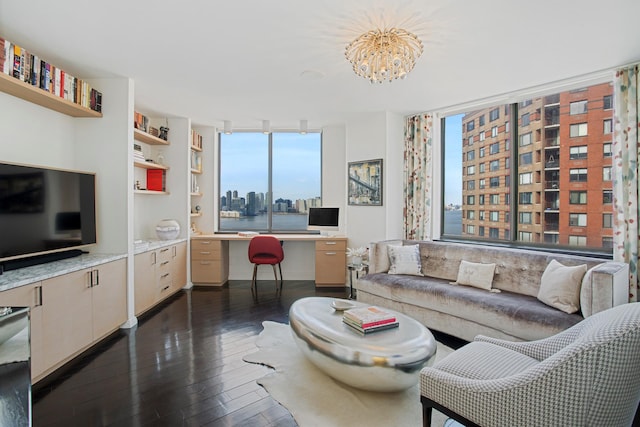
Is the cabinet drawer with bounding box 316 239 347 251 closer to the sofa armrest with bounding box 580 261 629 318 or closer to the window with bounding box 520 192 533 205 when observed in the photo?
the window with bounding box 520 192 533 205

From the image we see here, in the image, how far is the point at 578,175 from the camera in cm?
339

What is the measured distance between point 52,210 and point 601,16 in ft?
14.5

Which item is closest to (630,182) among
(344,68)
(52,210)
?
(344,68)

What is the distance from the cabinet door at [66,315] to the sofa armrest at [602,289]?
4.00 metres

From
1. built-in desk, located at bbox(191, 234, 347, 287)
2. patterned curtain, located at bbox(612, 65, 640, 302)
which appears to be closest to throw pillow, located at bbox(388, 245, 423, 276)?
built-in desk, located at bbox(191, 234, 347, 287)

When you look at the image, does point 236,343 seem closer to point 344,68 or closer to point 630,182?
point 344,68

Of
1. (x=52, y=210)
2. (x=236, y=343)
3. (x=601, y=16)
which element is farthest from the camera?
(x=236, y=343)

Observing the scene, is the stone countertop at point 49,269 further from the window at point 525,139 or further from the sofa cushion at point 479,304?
the window at point 525,139

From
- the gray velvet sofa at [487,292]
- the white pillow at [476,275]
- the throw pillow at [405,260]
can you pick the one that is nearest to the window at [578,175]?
the gray velvet sofa at [487,292]

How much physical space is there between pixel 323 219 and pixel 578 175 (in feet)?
10.7

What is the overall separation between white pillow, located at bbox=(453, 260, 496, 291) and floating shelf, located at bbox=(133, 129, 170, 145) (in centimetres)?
411

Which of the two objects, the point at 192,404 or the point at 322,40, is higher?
the point at 322,40

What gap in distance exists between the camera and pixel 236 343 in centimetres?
294

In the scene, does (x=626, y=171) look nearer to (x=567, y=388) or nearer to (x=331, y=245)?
(x=567, y=388)
